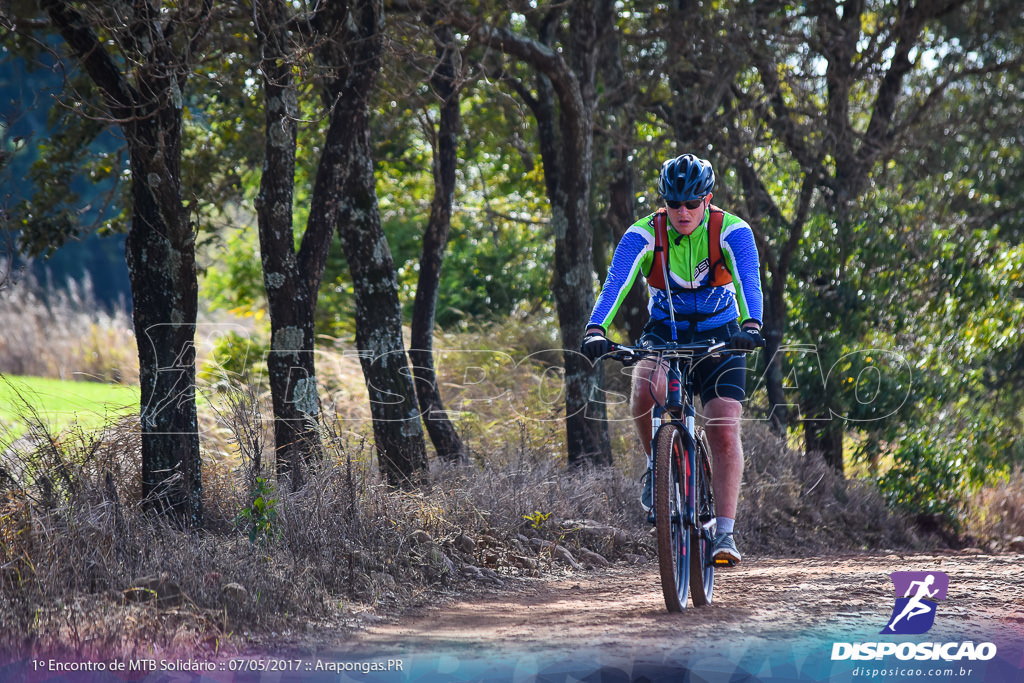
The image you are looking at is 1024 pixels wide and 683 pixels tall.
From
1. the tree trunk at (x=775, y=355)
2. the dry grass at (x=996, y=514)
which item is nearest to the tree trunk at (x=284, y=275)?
the tree trunk at (x=775, y=355)

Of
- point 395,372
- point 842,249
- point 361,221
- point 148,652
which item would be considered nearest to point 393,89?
point 361,221

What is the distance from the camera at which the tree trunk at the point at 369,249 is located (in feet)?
27.0

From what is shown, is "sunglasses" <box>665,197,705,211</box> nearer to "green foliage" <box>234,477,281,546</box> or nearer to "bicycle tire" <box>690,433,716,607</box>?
"bicycle tire" <box>690,433,716,607</box>

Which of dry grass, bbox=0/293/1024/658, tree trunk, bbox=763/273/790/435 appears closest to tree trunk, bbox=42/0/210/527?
dry grass, bbox=0/293/1024/658

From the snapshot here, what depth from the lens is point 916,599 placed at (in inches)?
224

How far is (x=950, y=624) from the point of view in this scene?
17.3 ft

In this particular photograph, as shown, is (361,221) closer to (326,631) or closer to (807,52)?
(326,631)

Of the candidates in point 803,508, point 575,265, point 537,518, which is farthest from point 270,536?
point 803,508

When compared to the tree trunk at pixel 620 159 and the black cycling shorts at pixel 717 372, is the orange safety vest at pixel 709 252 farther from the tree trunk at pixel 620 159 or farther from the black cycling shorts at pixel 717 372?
the tree trunk at pixel 620 159

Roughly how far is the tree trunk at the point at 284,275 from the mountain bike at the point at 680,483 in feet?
9.97

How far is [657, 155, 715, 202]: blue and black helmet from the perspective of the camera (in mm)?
5578

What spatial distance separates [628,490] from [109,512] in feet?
16.0

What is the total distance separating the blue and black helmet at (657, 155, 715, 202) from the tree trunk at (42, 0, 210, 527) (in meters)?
3.14

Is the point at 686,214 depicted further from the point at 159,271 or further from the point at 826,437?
the point at 826,437
